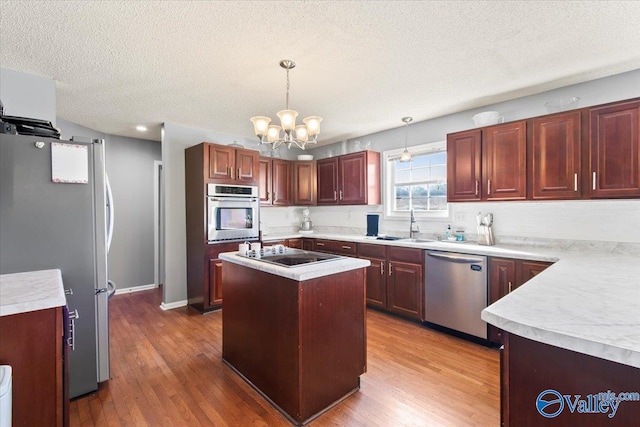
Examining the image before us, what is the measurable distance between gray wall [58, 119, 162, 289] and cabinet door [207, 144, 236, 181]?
5.81 feet

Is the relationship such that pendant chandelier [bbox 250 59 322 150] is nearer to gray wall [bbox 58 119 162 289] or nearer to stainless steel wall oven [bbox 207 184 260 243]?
stainless steel wall oven [bbox 207 184 260 243]

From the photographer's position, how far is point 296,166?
17.0 feet

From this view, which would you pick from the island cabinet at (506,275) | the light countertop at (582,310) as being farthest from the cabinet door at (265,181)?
the light countertop at (582,310)

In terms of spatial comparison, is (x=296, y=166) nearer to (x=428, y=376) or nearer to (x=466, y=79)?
(x=466, y=79)

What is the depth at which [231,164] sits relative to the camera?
4027 mm

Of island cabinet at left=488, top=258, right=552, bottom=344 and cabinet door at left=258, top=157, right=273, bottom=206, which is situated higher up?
cabinet door at left=258, top=157, right=273, bottom=206

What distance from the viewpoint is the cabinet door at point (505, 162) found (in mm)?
2834

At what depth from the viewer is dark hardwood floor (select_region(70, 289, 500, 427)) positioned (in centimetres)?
185

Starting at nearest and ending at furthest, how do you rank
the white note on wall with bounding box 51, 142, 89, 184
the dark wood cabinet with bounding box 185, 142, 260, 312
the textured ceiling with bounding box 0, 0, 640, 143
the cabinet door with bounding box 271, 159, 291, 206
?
1. the textured ceiling with bounding box 0, 0, 640, 143
2. the white note on wall with bounding box 51, 142, 89, 184
3. the dark wood cabinet with bounding box 185, 142, 260, 312
4. the cabinet door with bounding box 271, 159, 291, 206

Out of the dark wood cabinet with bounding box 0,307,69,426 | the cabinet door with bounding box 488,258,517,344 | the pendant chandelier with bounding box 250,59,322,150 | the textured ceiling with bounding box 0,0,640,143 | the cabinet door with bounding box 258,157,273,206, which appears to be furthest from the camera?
the cabinet door with bounding box 258,157,273,206

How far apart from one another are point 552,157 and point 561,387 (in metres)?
2.47

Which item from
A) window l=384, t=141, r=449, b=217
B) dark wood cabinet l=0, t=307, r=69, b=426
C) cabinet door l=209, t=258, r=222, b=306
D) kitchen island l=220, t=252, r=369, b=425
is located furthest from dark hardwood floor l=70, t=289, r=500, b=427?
window l=384, t=141, r=449, b=217

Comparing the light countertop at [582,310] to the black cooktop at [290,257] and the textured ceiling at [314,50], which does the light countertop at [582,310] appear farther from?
the textured ceiling at [314,50]

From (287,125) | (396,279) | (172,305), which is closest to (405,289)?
(396,279)
